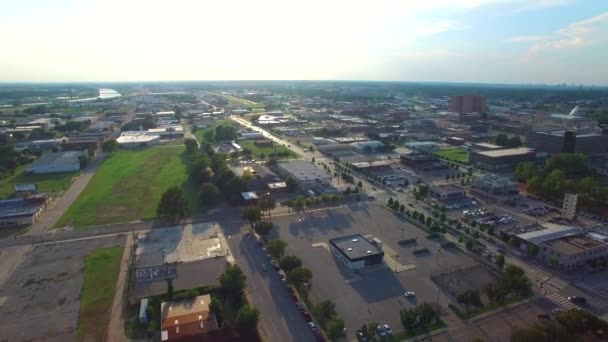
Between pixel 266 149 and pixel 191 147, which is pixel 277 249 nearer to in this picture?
pixel 191 147

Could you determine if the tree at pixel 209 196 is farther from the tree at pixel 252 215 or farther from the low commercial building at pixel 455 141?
the low commercial building at pixel 455 141

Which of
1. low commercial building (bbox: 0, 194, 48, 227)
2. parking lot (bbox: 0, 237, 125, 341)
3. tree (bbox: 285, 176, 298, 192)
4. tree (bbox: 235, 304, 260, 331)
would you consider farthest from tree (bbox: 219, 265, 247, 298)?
low commercial building (bbox: 0, 194, 48, 227)

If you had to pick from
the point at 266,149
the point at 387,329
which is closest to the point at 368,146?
the point at 266,149

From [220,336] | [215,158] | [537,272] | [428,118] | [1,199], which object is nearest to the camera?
[220,336]

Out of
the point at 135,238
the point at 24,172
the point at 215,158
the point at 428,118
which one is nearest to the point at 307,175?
the point at 215,158

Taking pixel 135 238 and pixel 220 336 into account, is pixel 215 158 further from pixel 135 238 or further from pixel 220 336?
pixel 220 336

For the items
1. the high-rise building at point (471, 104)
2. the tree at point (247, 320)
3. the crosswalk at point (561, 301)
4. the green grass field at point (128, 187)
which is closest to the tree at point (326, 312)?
the tree at point (247, 320)

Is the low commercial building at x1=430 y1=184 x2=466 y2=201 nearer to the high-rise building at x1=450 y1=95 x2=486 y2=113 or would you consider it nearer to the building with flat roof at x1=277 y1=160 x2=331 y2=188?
the building with flat roof at x1=277 y1=160 x2=331 y2=188
